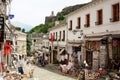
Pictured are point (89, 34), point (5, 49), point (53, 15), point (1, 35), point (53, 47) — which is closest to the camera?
point (1, 35)

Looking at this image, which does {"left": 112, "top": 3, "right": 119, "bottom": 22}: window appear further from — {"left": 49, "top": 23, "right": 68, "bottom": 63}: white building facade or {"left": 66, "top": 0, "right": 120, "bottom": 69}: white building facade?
{"left": 49, "top": 23, "right": 68, "bottom": 63}: white building facade

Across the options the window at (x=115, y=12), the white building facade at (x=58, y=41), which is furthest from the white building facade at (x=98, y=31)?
the white building facade at (x=58, y=41)

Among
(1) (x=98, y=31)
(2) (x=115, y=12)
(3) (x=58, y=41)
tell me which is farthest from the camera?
(3) (x=58, y=41)

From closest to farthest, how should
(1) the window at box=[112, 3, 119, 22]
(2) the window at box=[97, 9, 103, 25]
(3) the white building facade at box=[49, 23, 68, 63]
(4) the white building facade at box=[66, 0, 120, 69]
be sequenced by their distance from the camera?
1. (1) the window at box=[112, 3, 119, 22]
2. (4) the white building facade at box=[66, 0, 120, 69]
3. (2) the window at box=[97, 9, 103, 25]
4. (3) the white building facade at box=[49, 23, 68, 63]

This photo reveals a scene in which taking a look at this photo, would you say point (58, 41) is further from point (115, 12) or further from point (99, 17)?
point (115, 12)

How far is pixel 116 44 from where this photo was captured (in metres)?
27.3

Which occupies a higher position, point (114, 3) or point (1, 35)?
point (114, 3)

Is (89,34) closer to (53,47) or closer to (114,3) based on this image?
(114,3)

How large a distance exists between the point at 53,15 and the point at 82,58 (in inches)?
2500

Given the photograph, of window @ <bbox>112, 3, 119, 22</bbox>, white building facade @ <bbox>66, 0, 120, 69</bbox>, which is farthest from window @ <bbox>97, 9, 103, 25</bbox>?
window @ <bbox>112, 3, 119, 22</bbox>

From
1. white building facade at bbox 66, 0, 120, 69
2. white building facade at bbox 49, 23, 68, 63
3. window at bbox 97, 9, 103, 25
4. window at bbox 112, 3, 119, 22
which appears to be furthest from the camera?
white building facade at bbox 49, 23, 68, 63

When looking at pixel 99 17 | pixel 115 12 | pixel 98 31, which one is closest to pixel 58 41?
pixel 98 31

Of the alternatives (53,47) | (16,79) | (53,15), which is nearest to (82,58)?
(16,79)

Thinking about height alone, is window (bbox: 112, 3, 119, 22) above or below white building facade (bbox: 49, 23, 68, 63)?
above
